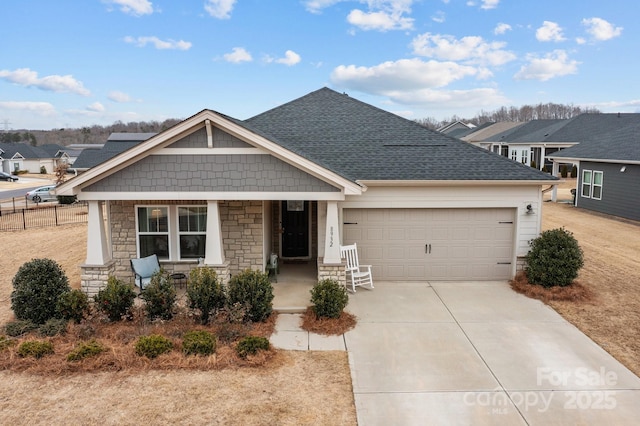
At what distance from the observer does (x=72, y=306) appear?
885cm

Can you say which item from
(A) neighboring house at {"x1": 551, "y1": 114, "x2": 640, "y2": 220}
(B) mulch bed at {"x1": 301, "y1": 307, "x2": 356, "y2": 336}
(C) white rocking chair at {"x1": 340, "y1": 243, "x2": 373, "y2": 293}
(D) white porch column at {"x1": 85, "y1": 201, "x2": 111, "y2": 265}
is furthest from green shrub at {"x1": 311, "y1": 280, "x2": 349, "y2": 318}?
(A) neighboring house at {"x1": 551, "y1": 114, "x2": 640, "y2": 220}

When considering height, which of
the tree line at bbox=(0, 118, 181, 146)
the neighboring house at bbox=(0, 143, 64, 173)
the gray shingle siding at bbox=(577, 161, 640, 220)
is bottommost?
the gray shingle siding at bbox=(577, 161, 640, 220)

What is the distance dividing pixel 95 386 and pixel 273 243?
7.43m

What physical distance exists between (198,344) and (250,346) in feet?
2.89

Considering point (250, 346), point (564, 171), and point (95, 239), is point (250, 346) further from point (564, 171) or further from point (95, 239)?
point (564, 171)

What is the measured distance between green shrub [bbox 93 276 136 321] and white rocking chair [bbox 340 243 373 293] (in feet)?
16.5

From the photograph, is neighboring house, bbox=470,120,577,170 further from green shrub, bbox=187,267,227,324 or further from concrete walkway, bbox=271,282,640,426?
green shrub, bbox=187,267,227,324

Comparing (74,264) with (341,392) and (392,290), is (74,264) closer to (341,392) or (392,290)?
(392,290)

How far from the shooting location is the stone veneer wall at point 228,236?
1141 centimetres

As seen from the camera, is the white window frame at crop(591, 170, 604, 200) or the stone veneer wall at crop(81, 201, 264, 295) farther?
the white window frame at crop(591, 170, 604, 200)

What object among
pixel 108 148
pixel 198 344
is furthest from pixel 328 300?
pixel 108 148

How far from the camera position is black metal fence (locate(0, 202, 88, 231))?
23400mm

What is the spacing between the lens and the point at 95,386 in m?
6.77

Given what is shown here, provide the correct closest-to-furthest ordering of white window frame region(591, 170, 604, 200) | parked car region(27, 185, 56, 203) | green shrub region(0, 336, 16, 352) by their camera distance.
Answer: green shrub region(0, 336, 16, 352)
white window frame region(591, 170, 604, 200)
parked car region(27, 185, 56, 203)
